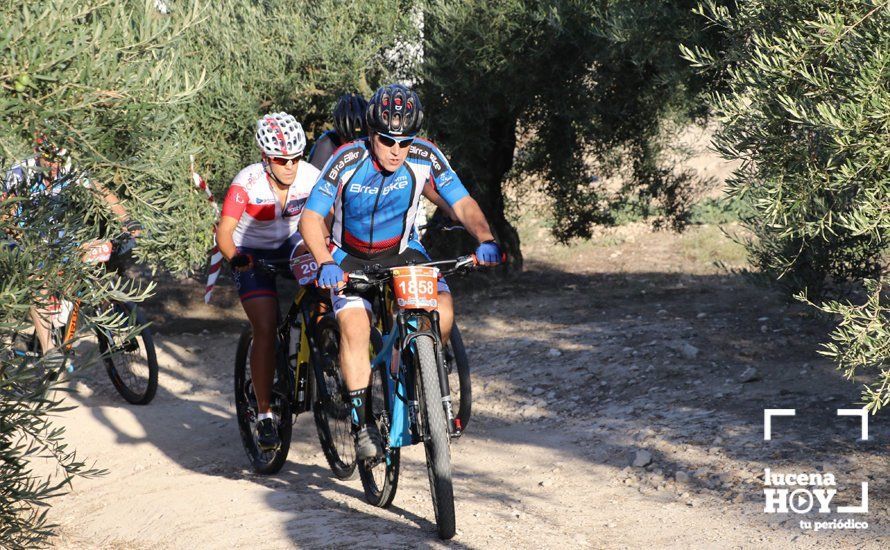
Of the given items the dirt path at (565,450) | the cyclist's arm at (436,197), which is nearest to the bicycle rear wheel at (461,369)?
the dirt path at (565,450)

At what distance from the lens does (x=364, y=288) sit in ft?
17.4

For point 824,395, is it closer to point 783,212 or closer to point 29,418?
point 783,212

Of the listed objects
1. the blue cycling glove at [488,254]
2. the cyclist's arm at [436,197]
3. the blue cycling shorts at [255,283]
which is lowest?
the blue cycling shorts at [255,283]

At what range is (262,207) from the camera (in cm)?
651

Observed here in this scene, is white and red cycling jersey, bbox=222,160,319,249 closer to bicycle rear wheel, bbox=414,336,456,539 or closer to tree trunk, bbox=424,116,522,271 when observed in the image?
bicycle rear wheel, bbox=414,336,456,539

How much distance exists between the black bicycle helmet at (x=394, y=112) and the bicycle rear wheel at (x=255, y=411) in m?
1.89

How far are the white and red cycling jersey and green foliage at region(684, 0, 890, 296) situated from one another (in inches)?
105

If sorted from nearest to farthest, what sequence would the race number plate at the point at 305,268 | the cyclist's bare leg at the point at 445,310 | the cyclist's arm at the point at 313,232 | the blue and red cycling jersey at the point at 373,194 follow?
the cyclist's arm at the point at 313,232
the blue and red cycling jersey at the point at 373,194
the cyclist's bare leg at the point at 445,310
the race number plate at the point at 305,268

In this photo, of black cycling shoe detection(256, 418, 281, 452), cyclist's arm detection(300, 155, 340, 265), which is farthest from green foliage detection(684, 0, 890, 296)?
black cycling shoe detection(256, 418, 281, 452)

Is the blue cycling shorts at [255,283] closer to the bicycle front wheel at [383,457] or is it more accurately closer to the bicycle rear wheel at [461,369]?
the bicycle front wheel at [383,457]

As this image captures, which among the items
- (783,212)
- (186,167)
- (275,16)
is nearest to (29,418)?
(783,212)

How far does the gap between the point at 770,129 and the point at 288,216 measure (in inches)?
121

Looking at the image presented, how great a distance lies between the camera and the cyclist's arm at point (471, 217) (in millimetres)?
5660

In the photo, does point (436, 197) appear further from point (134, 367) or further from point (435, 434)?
point (134, 367)
